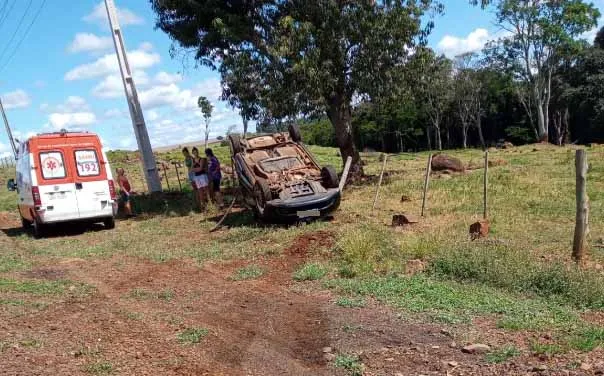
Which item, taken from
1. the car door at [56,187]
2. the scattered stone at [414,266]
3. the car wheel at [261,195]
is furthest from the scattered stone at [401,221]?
the car door at [56,187]

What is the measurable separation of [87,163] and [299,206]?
5.69 meters

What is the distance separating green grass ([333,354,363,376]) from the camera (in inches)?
184

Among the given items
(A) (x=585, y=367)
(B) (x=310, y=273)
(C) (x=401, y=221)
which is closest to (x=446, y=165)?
(C) (x=401, y=221)

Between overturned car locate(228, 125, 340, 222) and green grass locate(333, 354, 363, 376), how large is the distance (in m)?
6.85

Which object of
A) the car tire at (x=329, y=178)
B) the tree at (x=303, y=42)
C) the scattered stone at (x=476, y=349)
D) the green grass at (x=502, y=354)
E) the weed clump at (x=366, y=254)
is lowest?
the green grass at (x=502, y=354)

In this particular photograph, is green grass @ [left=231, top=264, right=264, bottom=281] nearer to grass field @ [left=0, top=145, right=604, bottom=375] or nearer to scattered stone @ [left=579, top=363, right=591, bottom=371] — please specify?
grass field @ [left=0, top=145, right=604, bottom=375]

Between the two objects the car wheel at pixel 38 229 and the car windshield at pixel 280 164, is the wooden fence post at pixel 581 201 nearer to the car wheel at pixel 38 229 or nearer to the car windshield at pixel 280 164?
the car windshield at pixel 280 164

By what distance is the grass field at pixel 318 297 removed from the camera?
16.4ft

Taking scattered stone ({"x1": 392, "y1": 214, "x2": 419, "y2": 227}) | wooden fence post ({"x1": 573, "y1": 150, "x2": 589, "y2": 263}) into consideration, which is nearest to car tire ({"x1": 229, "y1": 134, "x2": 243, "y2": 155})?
scattered stone ({"x1": 392, "y1": 214, "x2": 419, "y2": 227})

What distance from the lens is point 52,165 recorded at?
45.8 ft

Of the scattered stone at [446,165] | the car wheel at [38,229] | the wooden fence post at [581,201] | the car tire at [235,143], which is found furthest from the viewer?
the scattered stone at [446,165]

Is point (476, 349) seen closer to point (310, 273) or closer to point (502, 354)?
point (502, 354)

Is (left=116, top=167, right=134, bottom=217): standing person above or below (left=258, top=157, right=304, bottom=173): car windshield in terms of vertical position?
below

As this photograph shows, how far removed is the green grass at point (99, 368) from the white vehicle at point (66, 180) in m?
9.80
